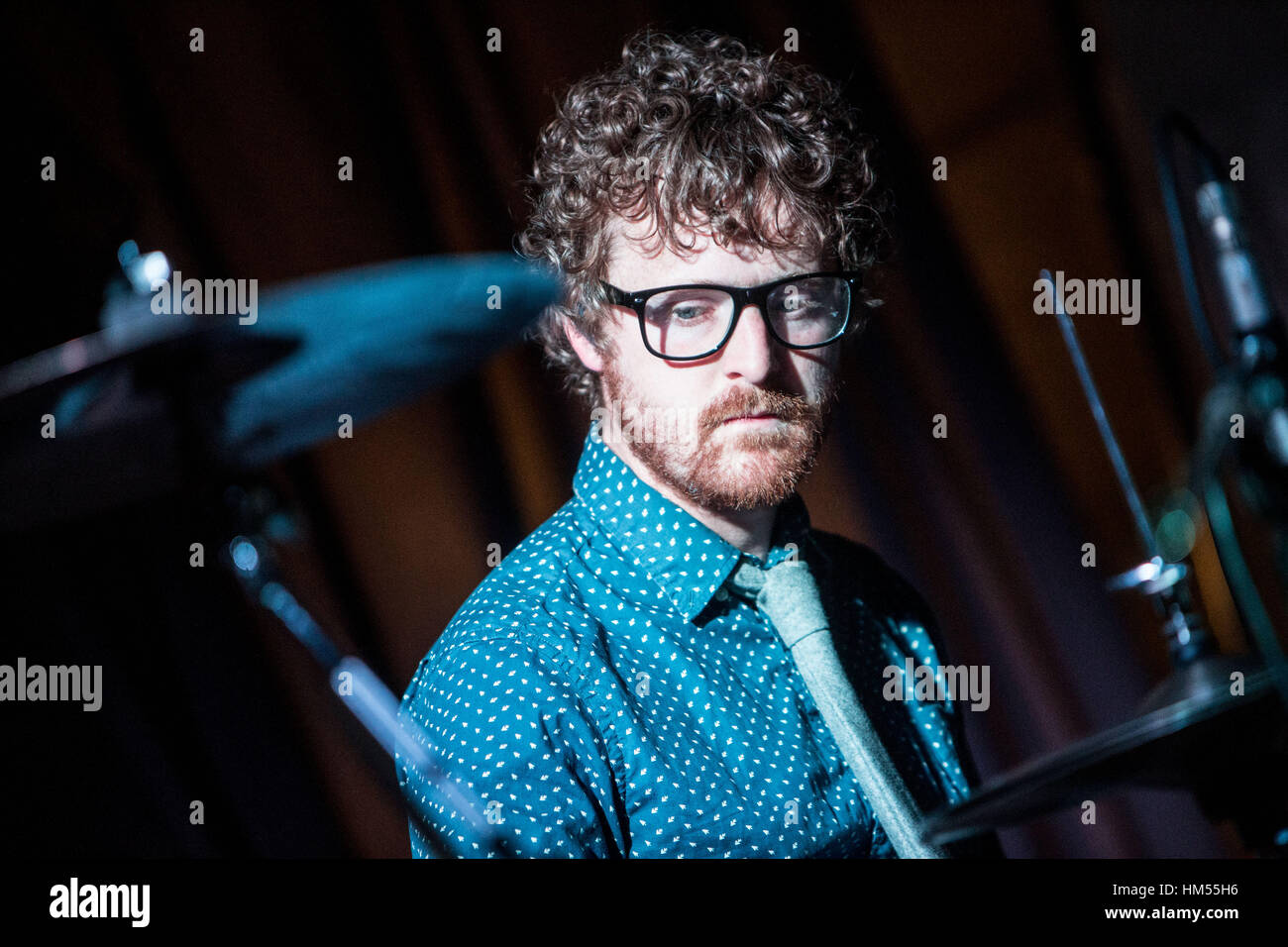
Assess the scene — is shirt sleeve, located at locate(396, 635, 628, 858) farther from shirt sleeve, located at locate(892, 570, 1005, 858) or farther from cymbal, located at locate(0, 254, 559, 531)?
shirt sleeve, located at locate(892, 570, 1005, 858)

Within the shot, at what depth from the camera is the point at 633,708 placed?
875mm

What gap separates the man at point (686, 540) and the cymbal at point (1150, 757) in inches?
8.9

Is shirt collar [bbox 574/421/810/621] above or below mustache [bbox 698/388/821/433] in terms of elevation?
below

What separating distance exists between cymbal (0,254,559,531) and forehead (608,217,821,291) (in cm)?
20

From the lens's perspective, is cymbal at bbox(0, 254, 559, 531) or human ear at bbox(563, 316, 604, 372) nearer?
cymbal at bbox(0, 254, 559, 531)

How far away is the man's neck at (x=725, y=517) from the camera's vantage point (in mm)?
1040

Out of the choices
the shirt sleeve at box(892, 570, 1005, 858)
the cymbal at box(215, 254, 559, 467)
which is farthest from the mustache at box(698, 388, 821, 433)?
the shirt sleeve at box(892, 570, 1005, 858)

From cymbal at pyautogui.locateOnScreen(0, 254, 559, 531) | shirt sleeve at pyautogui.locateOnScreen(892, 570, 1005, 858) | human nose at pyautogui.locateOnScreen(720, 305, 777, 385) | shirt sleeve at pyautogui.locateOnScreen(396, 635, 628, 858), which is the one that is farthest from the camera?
shirt sleeve at pyautogui.locateOnScreen(892, 570, 1005, 858)

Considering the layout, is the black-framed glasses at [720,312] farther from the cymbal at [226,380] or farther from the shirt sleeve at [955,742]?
the shirt sleeve at [955,742]

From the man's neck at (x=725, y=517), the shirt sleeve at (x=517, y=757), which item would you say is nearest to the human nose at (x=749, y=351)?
the man's neck at (x=725, y=517)

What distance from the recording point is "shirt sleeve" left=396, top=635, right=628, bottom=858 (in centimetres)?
79

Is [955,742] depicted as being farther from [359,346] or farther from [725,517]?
[359,346]

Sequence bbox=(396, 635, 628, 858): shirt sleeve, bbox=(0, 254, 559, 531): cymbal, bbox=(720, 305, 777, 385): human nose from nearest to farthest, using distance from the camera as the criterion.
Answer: bbox=(0, 254, 559, 531): cymbal < bbox=(396, 635, 628, 858): shirt sleeve < bbox=(720, 305, 777, 385): human nose
